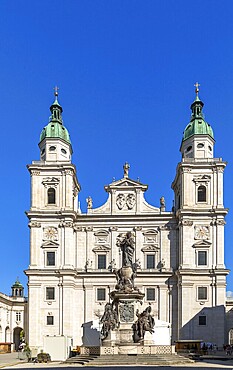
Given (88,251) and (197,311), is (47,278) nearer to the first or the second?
(88,251)

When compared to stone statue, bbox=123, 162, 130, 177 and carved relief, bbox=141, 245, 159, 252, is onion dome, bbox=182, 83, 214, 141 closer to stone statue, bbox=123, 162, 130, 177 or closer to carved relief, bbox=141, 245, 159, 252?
stone statue, bbox=123, 162, 130, 177

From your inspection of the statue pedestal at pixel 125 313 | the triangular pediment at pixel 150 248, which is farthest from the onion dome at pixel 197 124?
the statue pedestal at pixel 125 313

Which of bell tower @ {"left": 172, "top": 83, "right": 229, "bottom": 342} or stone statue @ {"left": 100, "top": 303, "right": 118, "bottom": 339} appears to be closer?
stone statue @ {"left": 100, "top": 303, "right": 118, "bottom": 339}

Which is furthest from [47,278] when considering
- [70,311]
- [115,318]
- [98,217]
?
[115,318]

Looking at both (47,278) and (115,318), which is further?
(47,278)

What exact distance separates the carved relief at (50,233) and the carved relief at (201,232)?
48.4 ft

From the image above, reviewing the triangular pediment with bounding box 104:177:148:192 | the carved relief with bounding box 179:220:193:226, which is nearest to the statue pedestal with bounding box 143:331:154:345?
the carved relief with bounding box 179:220:193:226

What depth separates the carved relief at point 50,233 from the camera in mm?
66312

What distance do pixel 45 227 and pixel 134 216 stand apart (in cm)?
955

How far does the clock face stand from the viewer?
65500 millimetres

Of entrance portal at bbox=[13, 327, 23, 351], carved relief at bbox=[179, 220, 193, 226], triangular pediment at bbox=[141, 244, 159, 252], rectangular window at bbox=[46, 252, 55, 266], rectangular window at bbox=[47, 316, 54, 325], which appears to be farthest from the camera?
entrance portal at bbox=[13, 327, 23, 351]

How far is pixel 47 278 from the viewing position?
6512cm

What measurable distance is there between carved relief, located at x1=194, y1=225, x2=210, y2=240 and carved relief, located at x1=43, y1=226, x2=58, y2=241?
14745mm

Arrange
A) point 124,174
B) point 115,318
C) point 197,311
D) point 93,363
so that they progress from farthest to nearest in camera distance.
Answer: point 124,174, point 197,311, point 115,318, point 93,363
